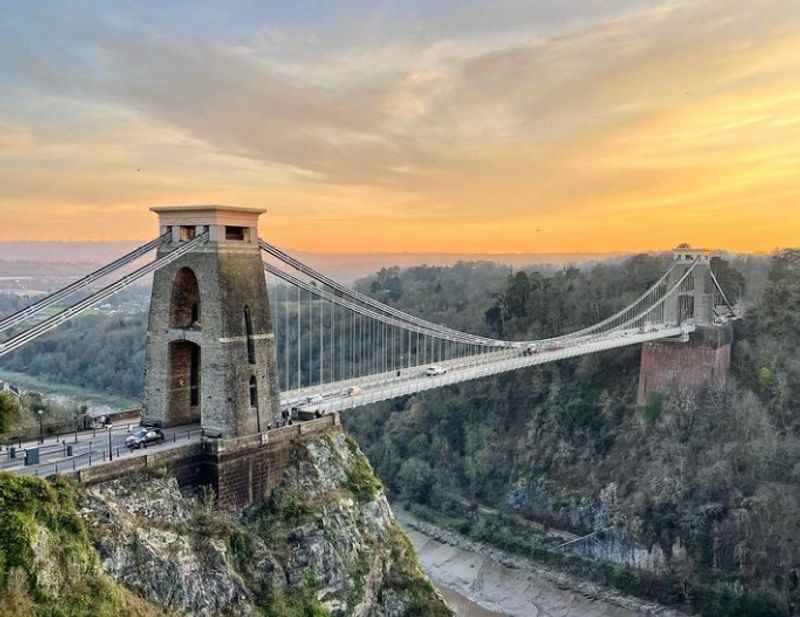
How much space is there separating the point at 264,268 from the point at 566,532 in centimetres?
2647

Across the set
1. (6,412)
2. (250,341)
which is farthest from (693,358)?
(6,412)

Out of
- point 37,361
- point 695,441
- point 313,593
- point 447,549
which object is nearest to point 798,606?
point 695,441

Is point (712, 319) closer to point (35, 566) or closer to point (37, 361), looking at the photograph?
point (35, 566)

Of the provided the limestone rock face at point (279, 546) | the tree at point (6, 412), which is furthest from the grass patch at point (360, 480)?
the tree at point (6, 412)

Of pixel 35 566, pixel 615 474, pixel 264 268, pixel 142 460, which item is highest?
pixel 264 268

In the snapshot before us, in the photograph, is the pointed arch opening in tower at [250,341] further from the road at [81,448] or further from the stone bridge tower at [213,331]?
the road at [81,448]

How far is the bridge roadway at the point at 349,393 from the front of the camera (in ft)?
61.3

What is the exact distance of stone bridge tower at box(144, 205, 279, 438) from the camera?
68.6ft

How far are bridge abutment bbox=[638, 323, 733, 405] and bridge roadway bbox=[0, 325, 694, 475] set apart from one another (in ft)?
2.78

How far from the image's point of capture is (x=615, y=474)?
1654 inches

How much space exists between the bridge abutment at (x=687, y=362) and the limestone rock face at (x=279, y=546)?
85.2 ft

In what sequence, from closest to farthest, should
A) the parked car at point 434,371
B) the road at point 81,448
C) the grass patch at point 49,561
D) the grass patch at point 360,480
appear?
the grass patch at point 49,561 < the road at point 81,448 < the grass patch at point 360,480 < the parked car at point 434,371

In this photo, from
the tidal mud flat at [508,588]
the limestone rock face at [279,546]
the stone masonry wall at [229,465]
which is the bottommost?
the tidal mud flat at [508,588]

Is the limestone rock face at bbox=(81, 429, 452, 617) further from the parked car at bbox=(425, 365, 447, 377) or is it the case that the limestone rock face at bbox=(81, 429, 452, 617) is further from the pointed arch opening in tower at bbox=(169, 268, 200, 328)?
the parked car at bbox=(425, 365, 447, 377)
